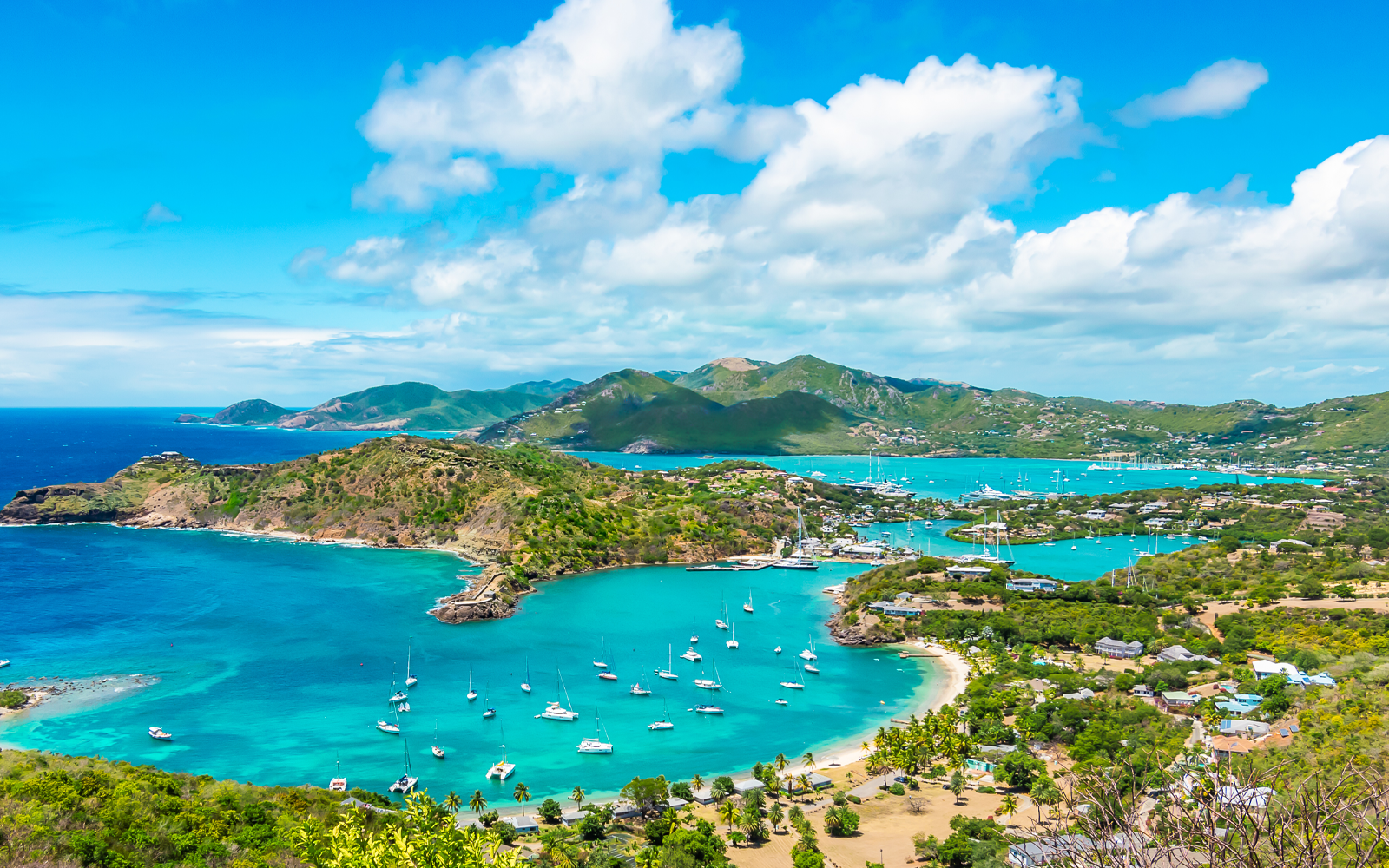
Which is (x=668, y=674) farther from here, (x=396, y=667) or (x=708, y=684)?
(x=396, y=667)

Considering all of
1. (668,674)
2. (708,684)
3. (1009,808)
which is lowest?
(708,684)

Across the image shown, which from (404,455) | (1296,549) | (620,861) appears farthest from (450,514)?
(1296,549)

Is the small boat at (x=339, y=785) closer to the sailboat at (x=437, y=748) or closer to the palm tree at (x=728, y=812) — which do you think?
the sailboat at (x=437, y=748)

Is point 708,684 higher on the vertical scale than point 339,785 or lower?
lower

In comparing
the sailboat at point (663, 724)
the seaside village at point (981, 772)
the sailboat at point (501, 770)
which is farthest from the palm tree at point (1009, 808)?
the sailboat at point (501, 770)

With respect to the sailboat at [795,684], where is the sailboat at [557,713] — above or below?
above

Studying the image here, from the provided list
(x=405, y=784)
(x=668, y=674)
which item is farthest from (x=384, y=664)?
(x=668, y=674)

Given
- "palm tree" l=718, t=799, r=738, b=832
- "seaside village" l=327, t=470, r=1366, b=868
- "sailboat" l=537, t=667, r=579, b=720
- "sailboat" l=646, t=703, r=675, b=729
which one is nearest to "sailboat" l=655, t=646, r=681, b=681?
"sailboat" l=646, t=703, r=675, b=729

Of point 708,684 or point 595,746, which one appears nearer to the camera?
point 595,746
